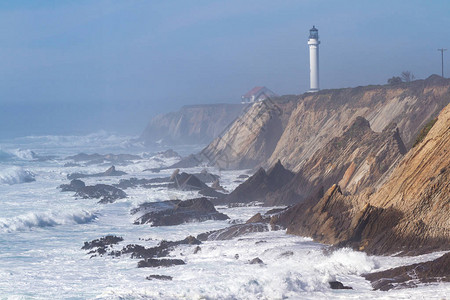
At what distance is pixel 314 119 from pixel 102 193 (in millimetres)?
20121

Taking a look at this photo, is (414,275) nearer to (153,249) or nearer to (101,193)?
(153,249)

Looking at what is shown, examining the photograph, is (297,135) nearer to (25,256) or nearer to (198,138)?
(25,256)

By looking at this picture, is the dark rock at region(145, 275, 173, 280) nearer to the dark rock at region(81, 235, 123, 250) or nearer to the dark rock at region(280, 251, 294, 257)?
the dark rock at region(280, 251, 294, 257)

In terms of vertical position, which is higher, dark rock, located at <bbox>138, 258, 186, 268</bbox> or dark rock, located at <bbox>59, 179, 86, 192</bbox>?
dark rock, located at <bbox>138, 258, 186, 268</bbox>

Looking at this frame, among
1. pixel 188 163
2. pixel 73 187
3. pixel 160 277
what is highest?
pixel 160 277

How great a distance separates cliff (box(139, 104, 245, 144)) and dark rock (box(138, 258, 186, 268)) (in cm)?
9094

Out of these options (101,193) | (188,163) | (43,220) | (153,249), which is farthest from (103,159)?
(153,249)

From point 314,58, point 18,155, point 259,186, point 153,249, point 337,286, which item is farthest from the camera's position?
point 18,155

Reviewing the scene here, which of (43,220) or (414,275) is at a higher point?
(414,275)

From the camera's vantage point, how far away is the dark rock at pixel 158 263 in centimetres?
2456

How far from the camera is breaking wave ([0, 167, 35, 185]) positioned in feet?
204

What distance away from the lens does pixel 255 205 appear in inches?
1567

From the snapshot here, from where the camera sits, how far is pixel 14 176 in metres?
63.2

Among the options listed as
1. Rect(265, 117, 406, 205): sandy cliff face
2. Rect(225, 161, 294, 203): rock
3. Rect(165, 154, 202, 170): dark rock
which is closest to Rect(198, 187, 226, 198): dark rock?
Rect(225, 161, 294, 203): rock
